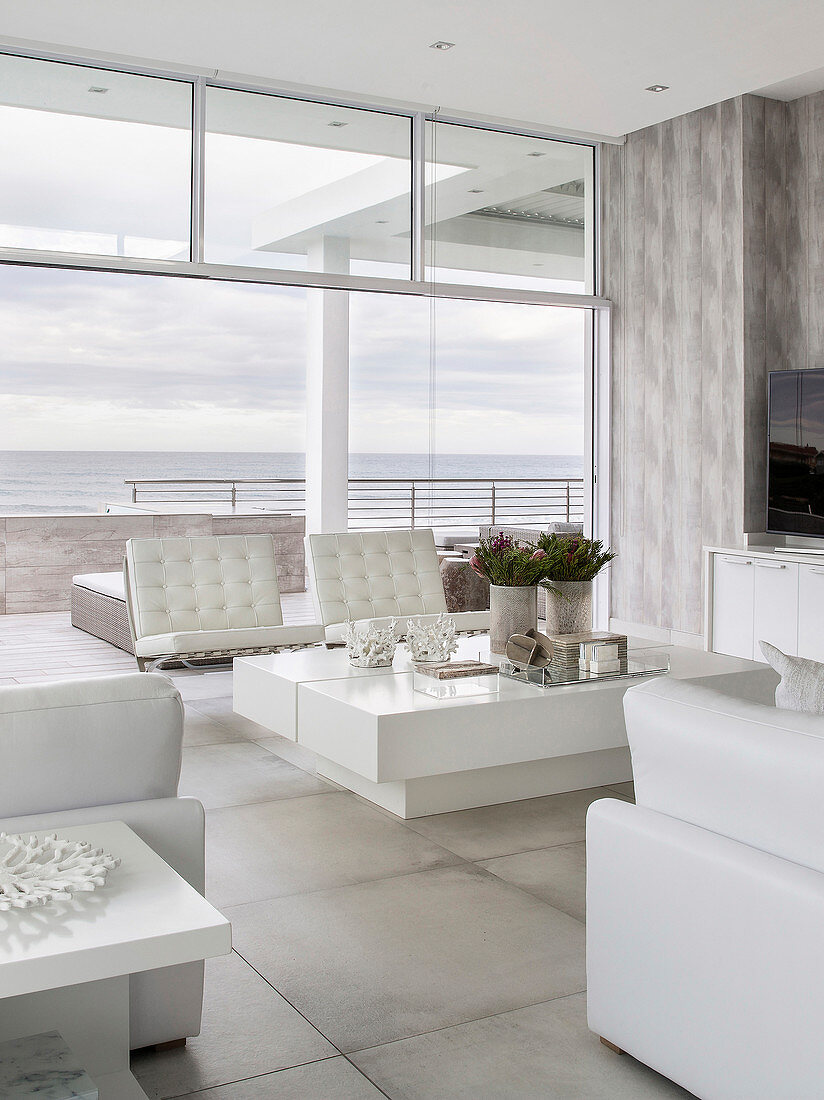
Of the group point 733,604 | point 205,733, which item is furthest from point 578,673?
point 733,604

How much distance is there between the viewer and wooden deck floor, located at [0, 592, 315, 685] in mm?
6168

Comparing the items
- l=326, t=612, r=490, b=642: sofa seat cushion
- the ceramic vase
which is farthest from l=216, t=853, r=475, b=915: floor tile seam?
l=326, t=612, r=490, b=642: sofa seat cushion

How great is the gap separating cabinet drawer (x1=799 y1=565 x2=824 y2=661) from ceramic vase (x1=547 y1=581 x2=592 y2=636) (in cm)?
203

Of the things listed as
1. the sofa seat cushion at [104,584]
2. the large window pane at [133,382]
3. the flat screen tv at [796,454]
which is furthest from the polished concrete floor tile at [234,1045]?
the large window pane at [133,382]

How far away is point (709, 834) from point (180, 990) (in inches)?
40.8

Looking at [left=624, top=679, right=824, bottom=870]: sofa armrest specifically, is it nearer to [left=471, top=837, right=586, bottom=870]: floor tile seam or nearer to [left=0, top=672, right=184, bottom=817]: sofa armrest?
[left=0, top=672, right=184, bottom=817]: sofa armrest

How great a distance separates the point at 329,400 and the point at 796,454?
117 inches

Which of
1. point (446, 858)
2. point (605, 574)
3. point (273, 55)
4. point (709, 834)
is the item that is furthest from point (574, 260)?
point (709, 834)

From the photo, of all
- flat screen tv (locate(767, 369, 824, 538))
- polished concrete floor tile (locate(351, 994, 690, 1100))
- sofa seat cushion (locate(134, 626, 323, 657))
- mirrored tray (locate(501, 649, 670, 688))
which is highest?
flat screen tv (locate(767, 369, 824, 538))

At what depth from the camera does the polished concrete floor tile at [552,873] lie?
9.53 ft

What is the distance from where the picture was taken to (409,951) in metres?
2.60

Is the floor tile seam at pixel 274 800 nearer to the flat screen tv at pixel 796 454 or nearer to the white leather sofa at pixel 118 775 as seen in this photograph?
the white leather sofa at pixel 118 775

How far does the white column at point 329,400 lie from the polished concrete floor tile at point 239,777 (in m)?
3.13

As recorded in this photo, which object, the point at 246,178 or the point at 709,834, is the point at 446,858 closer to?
the point at 709,834
